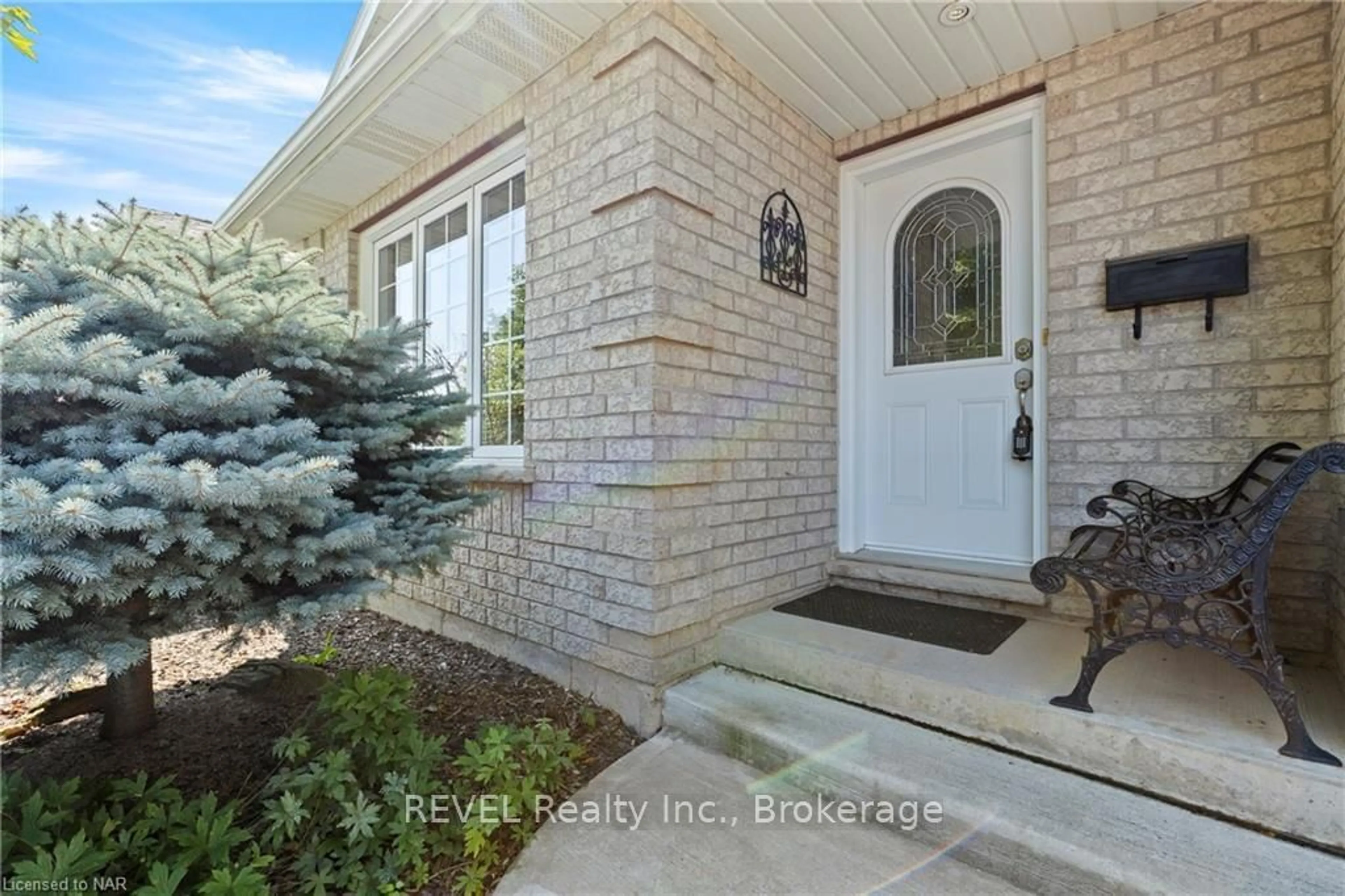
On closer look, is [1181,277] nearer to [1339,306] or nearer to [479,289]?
[1339,306]

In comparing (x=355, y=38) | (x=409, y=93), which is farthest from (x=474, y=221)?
(x=355, y=38)

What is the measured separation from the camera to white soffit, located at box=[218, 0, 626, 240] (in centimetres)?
246

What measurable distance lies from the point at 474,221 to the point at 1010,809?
3.61 meters

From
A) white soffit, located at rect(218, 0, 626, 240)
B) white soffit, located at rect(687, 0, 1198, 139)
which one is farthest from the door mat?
white soffit, located at rect(218, 0, 626, 240)

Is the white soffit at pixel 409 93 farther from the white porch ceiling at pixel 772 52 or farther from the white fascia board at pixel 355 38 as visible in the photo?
the white fascia board at pixel 355 38

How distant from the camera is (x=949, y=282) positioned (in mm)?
3092

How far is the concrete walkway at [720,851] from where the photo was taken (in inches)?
59.6

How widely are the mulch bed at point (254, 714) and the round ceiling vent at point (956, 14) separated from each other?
3.12m

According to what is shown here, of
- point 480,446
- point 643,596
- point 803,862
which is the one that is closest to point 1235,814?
point 803,862

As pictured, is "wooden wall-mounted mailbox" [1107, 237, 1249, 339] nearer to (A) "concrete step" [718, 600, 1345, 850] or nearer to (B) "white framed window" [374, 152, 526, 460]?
(A) "concrete step" [718, 600, 1345, 850]

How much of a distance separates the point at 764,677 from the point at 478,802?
116 cm

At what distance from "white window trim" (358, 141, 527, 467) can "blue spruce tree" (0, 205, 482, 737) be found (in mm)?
786

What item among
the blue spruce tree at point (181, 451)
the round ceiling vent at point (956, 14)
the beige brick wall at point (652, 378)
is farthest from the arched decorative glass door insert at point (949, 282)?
the blue spruce tree at point (181, 451)

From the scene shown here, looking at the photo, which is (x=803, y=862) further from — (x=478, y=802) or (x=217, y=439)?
(x=217, y=439)
